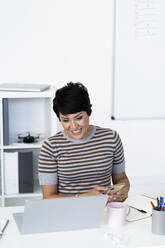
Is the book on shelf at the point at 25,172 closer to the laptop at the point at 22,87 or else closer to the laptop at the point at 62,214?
the laptop at the point at 22,87

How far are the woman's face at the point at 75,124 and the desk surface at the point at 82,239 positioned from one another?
536mm

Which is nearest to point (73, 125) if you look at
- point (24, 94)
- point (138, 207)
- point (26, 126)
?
point (138, 207)

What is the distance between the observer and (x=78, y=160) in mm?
2127

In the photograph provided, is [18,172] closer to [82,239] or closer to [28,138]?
[28,138]

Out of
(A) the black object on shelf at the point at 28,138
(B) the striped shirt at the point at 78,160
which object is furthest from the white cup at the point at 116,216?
(A) the black object on shelf at the point at 28,138

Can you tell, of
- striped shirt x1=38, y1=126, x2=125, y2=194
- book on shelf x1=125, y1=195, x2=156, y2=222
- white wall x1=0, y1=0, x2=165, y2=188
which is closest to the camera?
book on shelf x1=125, y1=195, x2=156, y2=222

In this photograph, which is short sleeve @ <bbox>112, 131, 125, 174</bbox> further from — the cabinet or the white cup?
the cabinet

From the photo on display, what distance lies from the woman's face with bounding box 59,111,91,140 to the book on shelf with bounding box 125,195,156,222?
1.32 feet

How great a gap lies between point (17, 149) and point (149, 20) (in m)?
1.49

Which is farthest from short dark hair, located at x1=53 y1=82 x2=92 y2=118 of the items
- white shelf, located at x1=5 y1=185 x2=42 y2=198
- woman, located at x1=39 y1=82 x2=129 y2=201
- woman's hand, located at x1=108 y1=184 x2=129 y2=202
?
white shelf, located at x1=5 y1=185 x2=42 y2=198

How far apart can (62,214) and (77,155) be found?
1.84ft

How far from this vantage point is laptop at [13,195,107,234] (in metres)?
1.54

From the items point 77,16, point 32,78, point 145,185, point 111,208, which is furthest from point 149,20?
point 111,208

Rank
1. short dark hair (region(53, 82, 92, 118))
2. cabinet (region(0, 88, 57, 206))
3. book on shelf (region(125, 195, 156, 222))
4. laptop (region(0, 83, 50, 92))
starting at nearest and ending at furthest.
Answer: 1. book on shelf (region(125, 195, 156, 222))
2. short dark hair (region(53, 82, 92, 118))
3. laptop (region(0, 83, 50, 92))
4. cabinet (region(0, 88, 57, 206))
